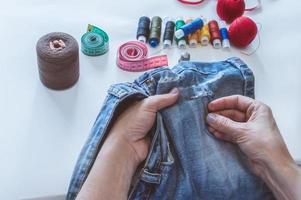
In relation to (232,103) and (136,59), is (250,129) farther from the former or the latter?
(136,59)

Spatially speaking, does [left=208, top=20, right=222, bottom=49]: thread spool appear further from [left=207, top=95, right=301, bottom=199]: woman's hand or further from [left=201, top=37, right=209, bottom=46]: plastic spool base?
[left=207, top=95, right=301, bottom=199]: woman's hand

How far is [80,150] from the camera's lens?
833 millimetres

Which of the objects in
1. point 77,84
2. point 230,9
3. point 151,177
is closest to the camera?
point 151,177

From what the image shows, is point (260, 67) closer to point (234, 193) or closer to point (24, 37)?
point (234, 193)

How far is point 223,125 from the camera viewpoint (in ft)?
2.62

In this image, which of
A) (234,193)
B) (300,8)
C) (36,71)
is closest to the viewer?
(234,193)

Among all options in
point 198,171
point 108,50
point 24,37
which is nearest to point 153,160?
point 198,171

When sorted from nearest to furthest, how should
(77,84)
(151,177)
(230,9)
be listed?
(151,177), (77,84), (230,9)

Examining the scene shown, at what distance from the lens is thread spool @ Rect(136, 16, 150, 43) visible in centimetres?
101

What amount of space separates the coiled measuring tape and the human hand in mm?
206

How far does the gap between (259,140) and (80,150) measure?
0.31 meters

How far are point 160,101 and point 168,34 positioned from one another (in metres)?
0.26

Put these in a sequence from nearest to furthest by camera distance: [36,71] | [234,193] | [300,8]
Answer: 1. [234,193]
2. [36,71]
3. [300,8]

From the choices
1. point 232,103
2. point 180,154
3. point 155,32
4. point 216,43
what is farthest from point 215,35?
point 180,154
